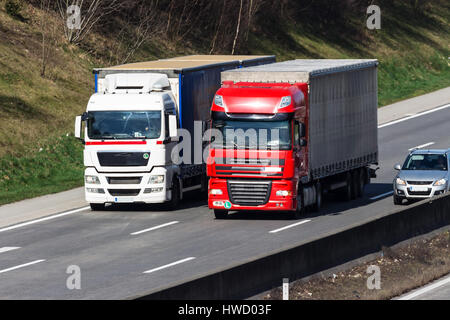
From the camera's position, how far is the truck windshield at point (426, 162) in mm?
32750

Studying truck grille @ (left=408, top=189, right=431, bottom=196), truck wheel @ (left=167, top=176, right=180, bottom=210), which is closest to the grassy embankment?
truck wheel @ (left=167, top=176, right=180, bottom=210)

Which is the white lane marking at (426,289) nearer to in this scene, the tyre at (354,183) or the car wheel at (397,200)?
the car wheel at (397,200)

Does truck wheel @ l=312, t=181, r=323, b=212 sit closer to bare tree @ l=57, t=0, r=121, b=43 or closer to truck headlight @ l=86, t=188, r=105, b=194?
truck headlight @ l=86, t=188, r=105, b=194

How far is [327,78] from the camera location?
30969 millimetres

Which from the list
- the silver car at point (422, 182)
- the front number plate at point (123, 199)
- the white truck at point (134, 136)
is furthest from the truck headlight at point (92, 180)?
the silver car at point (422, 182)

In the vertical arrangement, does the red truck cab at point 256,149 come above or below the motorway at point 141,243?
above

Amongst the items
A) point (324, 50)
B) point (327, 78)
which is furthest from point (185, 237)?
point (324, 50)

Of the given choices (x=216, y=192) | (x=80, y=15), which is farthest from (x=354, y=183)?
(x=80, y=15)

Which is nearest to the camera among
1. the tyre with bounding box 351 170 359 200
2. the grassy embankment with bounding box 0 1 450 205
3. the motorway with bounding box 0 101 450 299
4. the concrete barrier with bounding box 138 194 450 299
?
the concrete barrier with bounding box 138 194 450 299

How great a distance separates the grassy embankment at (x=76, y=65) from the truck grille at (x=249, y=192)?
8425mm

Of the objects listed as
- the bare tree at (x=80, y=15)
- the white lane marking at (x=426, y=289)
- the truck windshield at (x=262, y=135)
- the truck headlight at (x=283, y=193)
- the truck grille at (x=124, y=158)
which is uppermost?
the bare tree at (x=80, y=15)

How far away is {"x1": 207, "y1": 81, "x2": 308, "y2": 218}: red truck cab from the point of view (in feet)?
93.8

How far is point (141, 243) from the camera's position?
2652 cm

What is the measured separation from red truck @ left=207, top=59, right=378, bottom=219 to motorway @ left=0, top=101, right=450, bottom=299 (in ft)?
2.49
